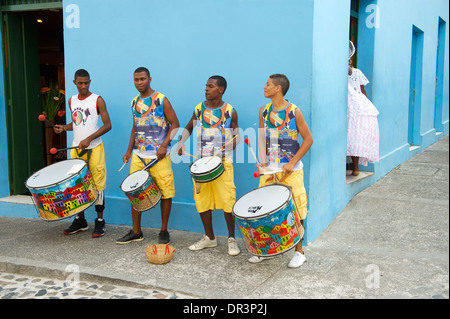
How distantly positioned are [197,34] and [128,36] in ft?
3.00

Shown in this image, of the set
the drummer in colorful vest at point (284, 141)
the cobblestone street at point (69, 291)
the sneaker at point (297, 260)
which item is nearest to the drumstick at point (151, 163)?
the drummer in colorful vest at point (284, 141)

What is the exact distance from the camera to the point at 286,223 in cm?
395

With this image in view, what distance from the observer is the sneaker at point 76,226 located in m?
5.66

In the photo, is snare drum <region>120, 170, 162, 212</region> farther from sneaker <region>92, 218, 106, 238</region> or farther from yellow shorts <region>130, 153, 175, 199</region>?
sneaker <region>92, 218, 106, 238</region>

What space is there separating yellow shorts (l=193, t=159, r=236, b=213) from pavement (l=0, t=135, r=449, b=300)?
0.47 meters

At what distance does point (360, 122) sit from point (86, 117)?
346cm

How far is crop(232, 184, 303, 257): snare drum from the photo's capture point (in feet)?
12.8

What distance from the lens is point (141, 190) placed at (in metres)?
4.75

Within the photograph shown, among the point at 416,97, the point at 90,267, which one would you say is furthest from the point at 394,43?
the point at 90,267

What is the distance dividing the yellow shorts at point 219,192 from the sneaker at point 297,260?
0.80 m

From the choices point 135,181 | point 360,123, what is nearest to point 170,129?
point 135,181

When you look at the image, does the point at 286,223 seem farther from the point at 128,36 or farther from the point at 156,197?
the point at 128,36

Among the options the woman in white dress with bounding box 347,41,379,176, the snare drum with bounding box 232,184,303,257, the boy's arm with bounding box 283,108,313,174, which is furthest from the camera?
the woman in white dress with bounding box 347,41,379,176

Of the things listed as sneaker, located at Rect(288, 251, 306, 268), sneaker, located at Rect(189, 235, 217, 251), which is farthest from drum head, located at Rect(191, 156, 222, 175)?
sneaker, located at Rect(288, 251, 306, 268)
